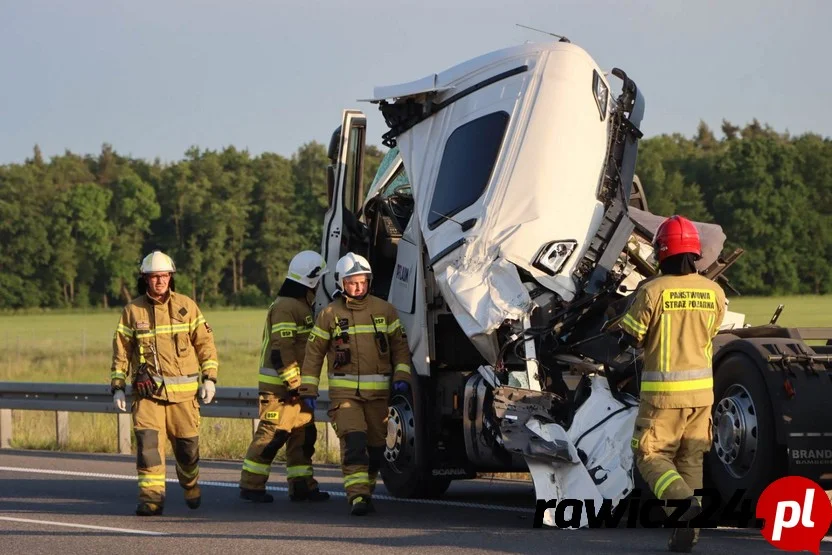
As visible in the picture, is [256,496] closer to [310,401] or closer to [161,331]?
[310,401]

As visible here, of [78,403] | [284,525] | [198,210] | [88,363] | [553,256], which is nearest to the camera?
[284,525]

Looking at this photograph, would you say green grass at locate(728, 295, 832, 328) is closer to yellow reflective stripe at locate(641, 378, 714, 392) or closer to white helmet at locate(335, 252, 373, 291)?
white helmet at locate(335, 252, 373, 291)

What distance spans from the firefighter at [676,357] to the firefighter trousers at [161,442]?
3.60 metres

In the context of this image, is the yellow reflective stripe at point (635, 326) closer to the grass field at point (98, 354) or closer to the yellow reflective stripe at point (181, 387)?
the yellow reflective stripe at point (181, 387)

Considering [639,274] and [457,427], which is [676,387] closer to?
[639,274]

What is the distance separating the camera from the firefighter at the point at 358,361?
9.62 metres

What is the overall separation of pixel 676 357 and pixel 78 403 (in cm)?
1006

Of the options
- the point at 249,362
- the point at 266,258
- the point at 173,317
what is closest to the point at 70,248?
the point at 266,258

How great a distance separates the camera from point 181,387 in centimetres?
977

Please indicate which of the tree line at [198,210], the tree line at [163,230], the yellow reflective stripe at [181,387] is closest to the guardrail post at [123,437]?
the yellow reflective stripe at [181,387]

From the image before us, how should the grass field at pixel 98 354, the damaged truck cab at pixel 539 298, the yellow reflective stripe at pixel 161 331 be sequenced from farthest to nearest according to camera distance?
the grass field at pixel 98 354 < the yellow reflective stripe at pixel 161 331 < the damaged truck cab at pixel 539 298

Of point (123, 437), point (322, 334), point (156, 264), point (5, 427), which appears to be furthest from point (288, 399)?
point (5, 427)

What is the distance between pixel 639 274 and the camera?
9445 mm

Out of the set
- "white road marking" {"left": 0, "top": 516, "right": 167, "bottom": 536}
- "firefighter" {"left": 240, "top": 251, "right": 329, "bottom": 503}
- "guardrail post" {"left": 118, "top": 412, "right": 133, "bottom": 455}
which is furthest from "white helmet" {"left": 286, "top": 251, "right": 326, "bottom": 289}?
"guardrail post" {"left": 118, "top": 412, "right": 133, "bottom": 455}
